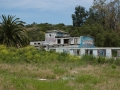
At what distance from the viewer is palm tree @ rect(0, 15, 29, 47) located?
2848cm

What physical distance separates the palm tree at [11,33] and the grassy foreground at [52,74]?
635 centimetres

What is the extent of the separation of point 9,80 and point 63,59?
1187 centimetres

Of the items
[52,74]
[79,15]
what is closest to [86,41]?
[79,15]

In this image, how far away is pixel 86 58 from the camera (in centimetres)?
2050

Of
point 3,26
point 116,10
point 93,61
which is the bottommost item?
point 93,61

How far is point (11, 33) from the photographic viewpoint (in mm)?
28875

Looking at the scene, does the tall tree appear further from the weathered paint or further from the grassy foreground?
the grassy foreground

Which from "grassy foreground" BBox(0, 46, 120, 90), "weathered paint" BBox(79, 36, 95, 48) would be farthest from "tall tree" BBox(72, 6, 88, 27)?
"grassy foreground" BBox(0, 46, 120, 90)

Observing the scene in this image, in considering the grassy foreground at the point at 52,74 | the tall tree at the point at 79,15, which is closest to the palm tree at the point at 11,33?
the grassy foreground at the point at 52,74

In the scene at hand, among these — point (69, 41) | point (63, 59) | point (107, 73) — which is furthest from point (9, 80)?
point (69, 41)

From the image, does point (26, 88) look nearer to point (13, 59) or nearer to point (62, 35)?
point (13, 59)

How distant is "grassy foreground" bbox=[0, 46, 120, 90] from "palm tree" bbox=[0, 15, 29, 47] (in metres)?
6.35

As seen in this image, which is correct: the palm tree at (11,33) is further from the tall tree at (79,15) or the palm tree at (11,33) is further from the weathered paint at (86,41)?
the tall tree at (79,15)

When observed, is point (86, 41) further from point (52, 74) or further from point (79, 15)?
point (52, 74)
